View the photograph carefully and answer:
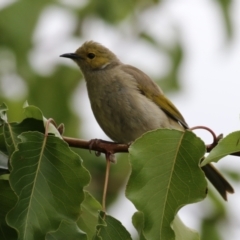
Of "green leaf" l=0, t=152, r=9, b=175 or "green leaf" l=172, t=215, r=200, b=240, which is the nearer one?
"green leaf" l=0, t=152, r=9, b=175

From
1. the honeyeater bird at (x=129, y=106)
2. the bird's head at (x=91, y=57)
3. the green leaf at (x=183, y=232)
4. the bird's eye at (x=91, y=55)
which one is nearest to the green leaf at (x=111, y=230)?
the green leaf at (x=183, y=232)

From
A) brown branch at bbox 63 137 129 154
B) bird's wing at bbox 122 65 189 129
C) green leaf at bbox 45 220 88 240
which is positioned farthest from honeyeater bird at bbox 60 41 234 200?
green leaf at bbox 45 220 88 240

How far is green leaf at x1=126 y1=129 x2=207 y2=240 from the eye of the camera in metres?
3.17

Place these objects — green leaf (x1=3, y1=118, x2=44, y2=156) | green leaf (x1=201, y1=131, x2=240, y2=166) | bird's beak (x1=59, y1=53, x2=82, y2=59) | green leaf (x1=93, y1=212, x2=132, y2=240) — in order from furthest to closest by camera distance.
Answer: bird's beak (x1=59, y1=53, x2=82, y2=59) < green leaf (x1=3, y1=118, x2=44, y2=156) < green leaf (x1=93, y1=212, x2=132, y2=240) < green leaf (x1=201, y1=131, x2=240, y2=166)

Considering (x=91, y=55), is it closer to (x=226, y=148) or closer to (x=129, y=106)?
(x=129, y=106)

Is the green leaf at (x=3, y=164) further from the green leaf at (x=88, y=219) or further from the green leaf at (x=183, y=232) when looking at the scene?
the green leaf at (x=183, y=232)

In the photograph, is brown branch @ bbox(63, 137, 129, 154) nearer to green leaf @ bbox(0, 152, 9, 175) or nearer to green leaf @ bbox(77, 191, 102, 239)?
green leaf @ bbox(77, 191, 102, 239)

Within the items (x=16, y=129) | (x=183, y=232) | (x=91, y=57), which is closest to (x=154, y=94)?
(x=91, y=57)

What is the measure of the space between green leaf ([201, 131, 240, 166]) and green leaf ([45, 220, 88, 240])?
2.46ft

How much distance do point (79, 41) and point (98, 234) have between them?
14.9ft

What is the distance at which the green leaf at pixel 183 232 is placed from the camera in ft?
12.2

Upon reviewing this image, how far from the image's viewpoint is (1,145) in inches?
144

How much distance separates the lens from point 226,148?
3160 mm

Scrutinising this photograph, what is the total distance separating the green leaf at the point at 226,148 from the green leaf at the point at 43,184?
2.02 feet
